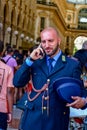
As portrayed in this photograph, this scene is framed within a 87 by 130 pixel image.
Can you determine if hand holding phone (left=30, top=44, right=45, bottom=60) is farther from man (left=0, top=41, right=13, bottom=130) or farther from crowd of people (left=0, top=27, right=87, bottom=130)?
man (left=0, top=41, right=13, bottom=130)

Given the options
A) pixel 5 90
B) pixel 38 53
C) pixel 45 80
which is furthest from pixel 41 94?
pixel 5 90

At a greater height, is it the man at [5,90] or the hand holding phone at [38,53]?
the hand holding phone at [38,53]

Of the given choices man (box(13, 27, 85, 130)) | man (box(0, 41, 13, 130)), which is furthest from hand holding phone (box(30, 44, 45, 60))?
man (box(0, 41, 13, 130))

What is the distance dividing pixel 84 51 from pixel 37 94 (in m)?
2.92

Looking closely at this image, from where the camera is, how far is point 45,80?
175 inches

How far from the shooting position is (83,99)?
171 inches

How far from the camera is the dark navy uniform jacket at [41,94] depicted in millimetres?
4434

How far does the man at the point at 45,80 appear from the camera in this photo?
173 inches

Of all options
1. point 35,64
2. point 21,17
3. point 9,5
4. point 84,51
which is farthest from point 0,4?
point 35,64

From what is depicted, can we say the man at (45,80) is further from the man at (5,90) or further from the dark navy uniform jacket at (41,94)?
the man at (5,90)

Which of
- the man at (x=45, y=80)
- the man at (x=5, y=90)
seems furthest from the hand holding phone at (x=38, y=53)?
the man at (x=5, y=90)

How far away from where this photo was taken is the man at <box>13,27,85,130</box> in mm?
4406

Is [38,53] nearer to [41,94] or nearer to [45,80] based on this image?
[45,80]

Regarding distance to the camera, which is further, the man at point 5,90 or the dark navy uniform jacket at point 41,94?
the man at point 5,90
